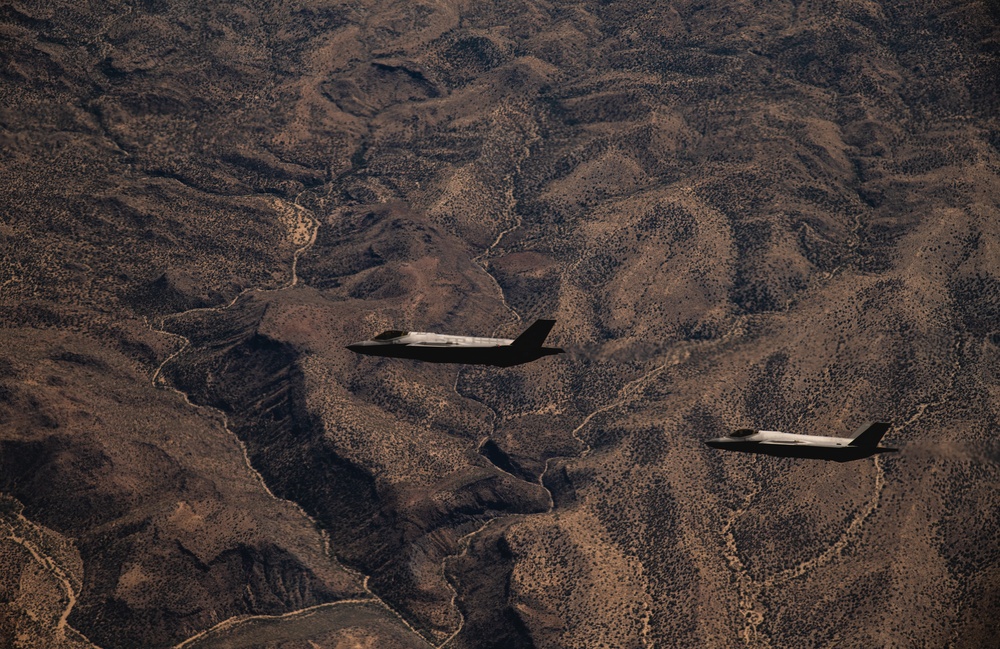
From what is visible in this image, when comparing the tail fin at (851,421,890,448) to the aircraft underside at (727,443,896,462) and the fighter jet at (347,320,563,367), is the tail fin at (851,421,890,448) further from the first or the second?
the fighter jet at (347,320,563,367)

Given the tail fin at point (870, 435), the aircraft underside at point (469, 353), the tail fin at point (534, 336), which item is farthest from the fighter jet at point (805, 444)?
the tail fin at point (534, 336)

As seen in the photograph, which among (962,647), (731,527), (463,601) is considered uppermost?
(962,647)

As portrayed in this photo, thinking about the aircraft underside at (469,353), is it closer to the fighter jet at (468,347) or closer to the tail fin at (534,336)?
the fighter jet at (468,347)

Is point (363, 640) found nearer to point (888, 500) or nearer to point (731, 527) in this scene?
point (731, 527)

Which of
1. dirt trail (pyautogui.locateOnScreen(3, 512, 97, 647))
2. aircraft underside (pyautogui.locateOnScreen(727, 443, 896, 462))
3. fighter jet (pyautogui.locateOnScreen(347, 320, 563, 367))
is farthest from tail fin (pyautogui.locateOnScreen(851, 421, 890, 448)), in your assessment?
dirt trail (pyautogui.locateOnScreen(3, 512, 97, 647))

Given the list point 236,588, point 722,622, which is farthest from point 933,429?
point 236,588

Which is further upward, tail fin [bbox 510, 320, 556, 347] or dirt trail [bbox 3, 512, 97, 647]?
tail fin [bbox 510, 320, 556, 347]

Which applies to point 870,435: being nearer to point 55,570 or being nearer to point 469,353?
point 469,353

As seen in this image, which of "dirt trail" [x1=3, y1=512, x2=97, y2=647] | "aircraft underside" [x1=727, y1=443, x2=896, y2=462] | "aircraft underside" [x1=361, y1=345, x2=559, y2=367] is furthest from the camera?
"dirt trail" [x1=3, y1=512, x2=97, y2=647]
